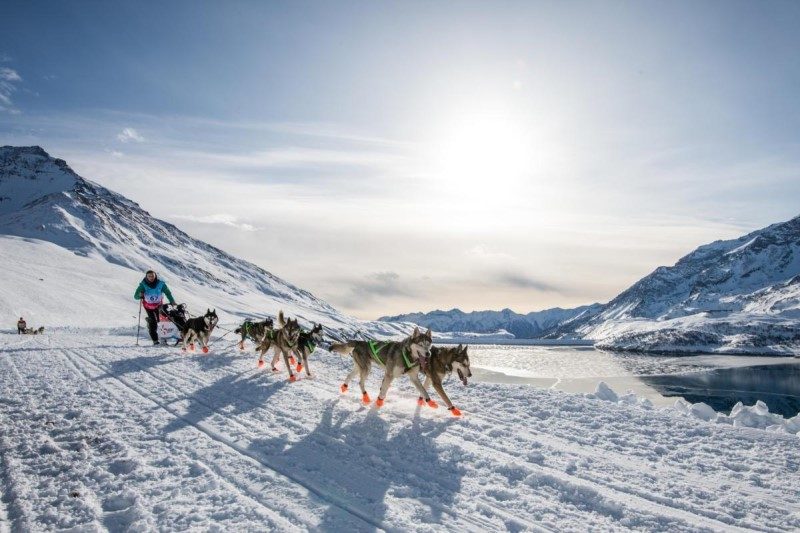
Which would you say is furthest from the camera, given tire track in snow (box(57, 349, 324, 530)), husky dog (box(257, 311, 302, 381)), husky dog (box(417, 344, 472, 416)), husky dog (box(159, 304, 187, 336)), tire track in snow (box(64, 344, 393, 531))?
husky dog (box(159, 304, 187, 336))

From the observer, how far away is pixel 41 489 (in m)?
4.96

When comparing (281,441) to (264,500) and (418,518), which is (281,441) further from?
(418,518)

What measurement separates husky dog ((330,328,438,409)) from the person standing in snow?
1156cm

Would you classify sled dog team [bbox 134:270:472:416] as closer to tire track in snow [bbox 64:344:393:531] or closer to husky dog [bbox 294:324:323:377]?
husky dog [bbox 294:324:323:377]

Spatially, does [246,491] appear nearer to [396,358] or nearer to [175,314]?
[396,358]

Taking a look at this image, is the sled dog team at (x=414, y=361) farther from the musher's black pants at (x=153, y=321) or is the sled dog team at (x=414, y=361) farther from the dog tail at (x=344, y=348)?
the musher's black pants at (x=153, y=321)

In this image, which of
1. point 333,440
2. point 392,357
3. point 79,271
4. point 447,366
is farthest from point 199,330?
point 79,271

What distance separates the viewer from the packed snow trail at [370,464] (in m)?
4.62

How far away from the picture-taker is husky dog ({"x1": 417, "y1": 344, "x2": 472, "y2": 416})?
8.98 metres

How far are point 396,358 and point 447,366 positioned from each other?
3.51ft

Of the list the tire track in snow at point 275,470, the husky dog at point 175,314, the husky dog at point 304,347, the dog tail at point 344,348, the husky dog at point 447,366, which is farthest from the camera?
the husky dog at point 175,314

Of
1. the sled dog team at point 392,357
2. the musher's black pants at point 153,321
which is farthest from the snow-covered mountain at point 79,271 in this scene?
the sled dog team at point 392,357

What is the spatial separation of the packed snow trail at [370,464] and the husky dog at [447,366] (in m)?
0.48

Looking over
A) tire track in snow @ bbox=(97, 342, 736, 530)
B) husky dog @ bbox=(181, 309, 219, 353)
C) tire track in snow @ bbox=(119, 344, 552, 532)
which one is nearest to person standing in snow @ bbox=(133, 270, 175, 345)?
husky dog @ bbox=(181, 309, 219, 353)
